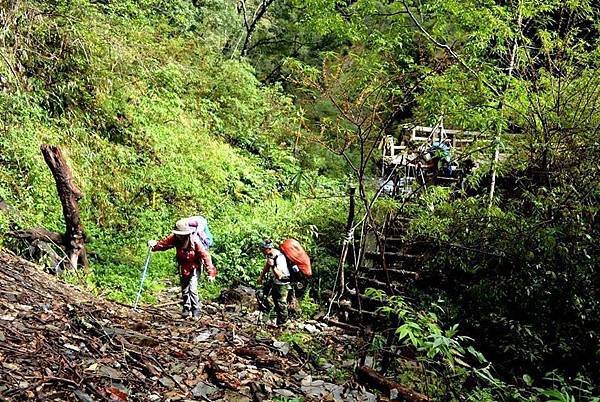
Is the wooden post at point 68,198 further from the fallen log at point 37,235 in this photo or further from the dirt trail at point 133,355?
the dirt trail at point 133,355

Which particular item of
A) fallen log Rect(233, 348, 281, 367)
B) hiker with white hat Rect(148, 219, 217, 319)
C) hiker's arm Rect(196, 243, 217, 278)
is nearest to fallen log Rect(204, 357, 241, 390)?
fallen log Rect(233, 348, 281, 367)

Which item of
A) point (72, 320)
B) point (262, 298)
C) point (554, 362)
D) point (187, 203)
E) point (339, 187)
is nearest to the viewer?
point (72, 320)

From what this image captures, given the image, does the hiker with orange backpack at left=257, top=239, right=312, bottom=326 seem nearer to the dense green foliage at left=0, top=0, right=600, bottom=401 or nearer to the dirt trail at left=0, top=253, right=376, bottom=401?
the dirt trail at left=0, top=253, right=376, bottom=401

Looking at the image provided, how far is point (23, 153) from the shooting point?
8.99 meters

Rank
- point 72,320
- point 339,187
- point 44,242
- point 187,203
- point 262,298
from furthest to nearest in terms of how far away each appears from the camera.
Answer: point 339,187 < point 187,203 < point 262,298 < point 44,242 < point 72,320

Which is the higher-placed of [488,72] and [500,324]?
[488,72]

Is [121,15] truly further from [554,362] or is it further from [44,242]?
[554,362]

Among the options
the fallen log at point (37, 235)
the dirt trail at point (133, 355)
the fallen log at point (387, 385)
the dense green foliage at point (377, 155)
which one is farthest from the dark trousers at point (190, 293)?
the fallen log at point (387, 385)


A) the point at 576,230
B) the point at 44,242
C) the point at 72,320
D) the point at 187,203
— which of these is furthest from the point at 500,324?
the point at 187,203

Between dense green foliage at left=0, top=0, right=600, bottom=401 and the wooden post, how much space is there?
52cm

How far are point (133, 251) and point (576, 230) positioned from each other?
728 centimetres

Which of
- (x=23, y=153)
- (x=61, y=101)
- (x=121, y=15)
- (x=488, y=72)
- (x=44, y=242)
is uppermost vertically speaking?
(x=121, y=15)

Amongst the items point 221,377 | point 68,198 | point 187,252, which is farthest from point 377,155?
point 221,377

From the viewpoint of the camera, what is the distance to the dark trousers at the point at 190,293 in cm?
734
